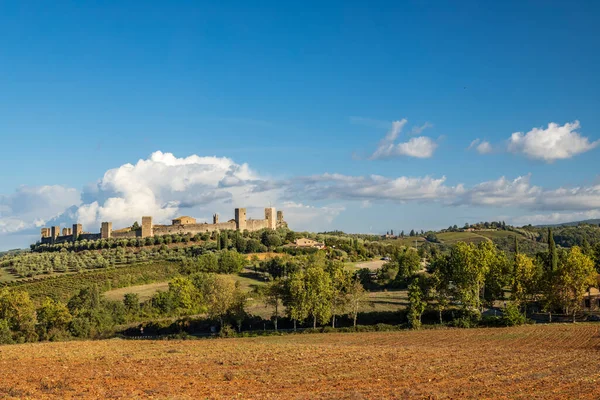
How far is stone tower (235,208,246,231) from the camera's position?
4892 inches

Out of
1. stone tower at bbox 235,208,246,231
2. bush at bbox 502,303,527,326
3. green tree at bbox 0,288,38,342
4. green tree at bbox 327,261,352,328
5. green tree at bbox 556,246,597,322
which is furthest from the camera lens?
stone tower at bbox 235,208,246,231

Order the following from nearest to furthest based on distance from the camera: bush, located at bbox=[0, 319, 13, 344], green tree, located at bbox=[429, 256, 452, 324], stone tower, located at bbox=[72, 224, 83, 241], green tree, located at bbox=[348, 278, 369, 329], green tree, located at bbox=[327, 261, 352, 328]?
bush, located at bbox=[0, 319, 13, 344], green tree, located at bbox=[348, 278, 369, 329], green tree, located at bbox=[429, 256, 452, 324], green tree, located at bbox=[327, 261, 352, 328], stone tower, located at bbox=[72, 224, 83, 241]

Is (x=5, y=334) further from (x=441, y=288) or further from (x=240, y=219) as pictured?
(x=240, y=219)

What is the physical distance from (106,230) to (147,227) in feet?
33.6

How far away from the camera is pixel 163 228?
12069 centimetres

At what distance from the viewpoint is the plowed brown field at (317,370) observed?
2078 cm

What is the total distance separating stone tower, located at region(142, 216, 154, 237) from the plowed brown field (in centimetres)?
8054

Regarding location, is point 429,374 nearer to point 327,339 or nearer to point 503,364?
point 503,364

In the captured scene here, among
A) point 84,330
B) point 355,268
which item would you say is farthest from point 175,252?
point 84,330

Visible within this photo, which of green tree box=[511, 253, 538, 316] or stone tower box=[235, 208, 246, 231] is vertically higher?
→ stone tower box=[235, 208, 246, 231]

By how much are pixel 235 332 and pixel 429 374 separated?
98.0 ft

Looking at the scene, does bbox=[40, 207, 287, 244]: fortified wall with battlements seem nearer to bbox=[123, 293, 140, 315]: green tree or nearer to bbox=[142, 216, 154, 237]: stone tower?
bbox=[142, 216, 154, 237]: stone tower

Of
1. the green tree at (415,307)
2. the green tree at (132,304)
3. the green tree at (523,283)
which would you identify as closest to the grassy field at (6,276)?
the green tree at (132,304)

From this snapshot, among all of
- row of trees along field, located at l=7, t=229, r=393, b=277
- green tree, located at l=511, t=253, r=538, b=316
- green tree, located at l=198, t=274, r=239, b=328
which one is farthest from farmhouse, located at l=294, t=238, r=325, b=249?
green tree, located at l=198, t=274, r=239, b=328
